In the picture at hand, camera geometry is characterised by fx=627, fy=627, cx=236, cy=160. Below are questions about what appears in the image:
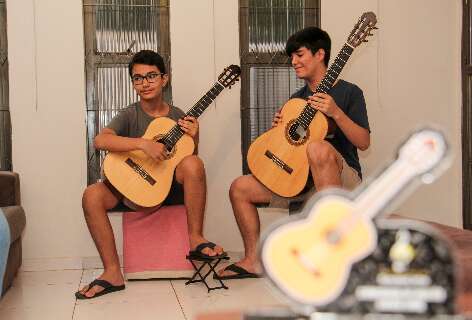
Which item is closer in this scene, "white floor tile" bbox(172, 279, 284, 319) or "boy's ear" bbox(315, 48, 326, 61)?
"white floor tile" bbox(172, 279, 284, 319)

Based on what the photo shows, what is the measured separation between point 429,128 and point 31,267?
3227 millimetres

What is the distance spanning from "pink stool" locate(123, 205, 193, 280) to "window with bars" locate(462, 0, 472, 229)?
5.93 ft

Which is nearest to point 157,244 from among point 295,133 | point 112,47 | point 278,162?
point 278,162

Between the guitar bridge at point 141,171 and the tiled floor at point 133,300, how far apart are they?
50 cm

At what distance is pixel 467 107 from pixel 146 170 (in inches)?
80.6

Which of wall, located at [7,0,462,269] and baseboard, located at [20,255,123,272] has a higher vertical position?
Answer: wall, located at [7,0,462,269]

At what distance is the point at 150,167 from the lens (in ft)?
9.50

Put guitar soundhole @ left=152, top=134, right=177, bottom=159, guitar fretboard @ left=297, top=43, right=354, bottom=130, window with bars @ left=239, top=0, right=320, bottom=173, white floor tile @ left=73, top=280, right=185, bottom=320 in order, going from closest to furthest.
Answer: guitar fretboard @ left=297, top=43, right=354, bottom=130 < white floor tile @ left=73, top=280, right=185, bottom=320 < guitar soundhole @ left=152, top=134, right=177, bottom=159 < window with bars @ left=239, top=0, right=320, bottom=173

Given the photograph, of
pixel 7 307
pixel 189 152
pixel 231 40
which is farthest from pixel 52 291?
pixel 231 40

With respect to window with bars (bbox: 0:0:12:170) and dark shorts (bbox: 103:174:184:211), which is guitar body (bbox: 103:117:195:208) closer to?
dark shorts (bbox: 103:174:184:211)

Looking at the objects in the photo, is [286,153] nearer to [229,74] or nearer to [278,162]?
[278,162]

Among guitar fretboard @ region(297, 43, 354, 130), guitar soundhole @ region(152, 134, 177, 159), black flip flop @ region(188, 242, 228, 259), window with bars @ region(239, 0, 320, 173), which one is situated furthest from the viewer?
window with bars @ region(239, 0, 320, 173)

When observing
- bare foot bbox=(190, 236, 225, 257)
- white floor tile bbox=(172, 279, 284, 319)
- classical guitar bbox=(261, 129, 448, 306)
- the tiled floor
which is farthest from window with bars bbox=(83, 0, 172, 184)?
classical guitar bbox=(261, 129, 448, 306)

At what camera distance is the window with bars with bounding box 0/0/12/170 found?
11.4 feet
